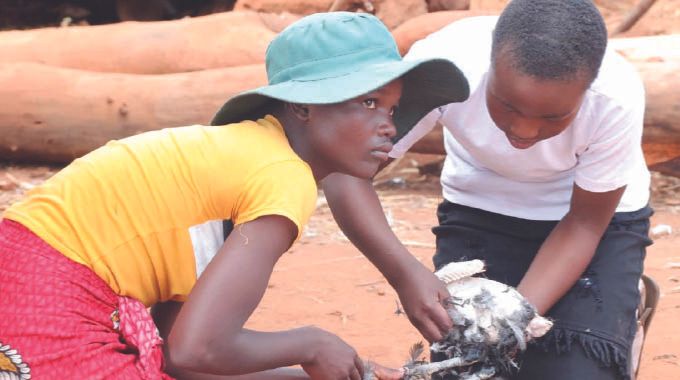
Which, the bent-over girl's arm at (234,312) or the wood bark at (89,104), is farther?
the wood bark at (89,104)

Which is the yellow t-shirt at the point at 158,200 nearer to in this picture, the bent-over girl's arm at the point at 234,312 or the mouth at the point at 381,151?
the bent-over girl's arm at the point at 234,312

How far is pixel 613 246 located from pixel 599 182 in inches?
11.9

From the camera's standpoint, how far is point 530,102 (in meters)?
2.47

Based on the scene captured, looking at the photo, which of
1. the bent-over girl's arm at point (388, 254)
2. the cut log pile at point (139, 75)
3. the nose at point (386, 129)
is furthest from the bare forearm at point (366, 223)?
the cut log pile at point (139, 75)

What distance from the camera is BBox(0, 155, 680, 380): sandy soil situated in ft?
13.0

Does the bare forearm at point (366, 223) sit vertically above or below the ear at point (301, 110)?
below

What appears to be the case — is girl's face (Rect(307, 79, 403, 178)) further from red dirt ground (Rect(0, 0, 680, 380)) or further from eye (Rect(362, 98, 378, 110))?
red dirt ground (Rect(0, 0, 680, 380))

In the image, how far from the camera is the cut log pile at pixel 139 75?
6.21 m

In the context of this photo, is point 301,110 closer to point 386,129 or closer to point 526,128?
point 386,129

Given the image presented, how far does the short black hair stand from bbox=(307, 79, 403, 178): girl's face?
335 mm

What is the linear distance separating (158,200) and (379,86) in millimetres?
537

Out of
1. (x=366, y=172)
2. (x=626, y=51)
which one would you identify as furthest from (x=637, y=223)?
(x=626, y=51)

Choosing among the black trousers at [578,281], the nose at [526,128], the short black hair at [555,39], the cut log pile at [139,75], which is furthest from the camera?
the cut log pile at [139,75]

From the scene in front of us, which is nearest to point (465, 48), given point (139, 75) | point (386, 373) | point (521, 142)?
point (521, 142)
